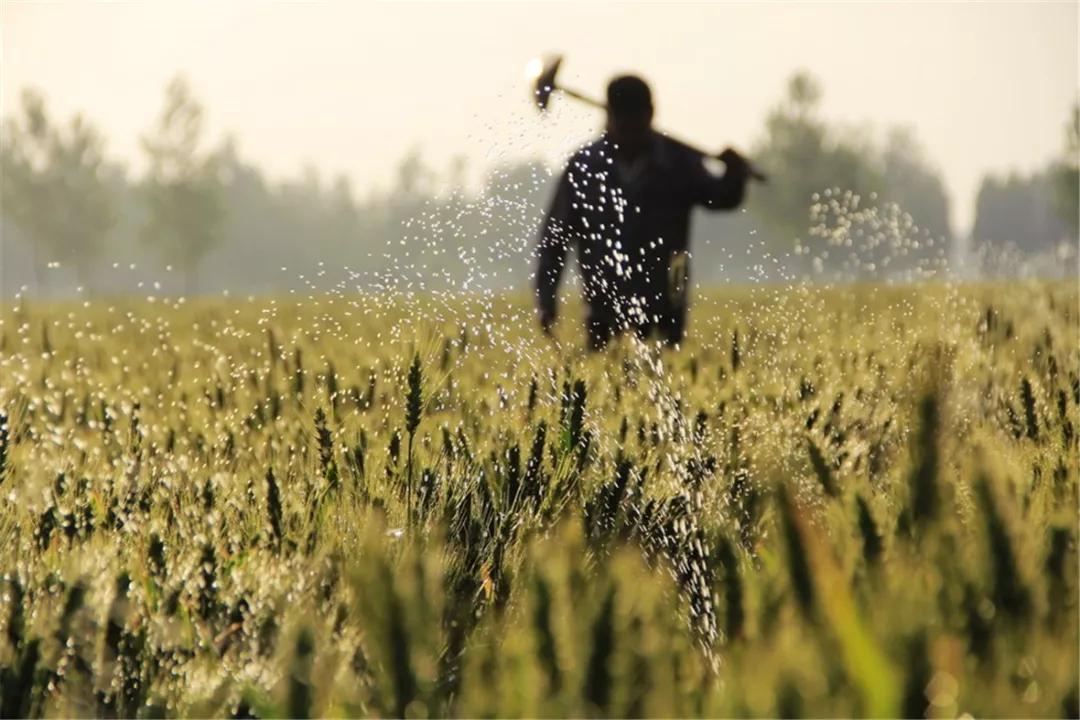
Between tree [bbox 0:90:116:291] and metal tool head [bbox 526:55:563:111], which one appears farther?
tree [bbox 0:90:116:291]

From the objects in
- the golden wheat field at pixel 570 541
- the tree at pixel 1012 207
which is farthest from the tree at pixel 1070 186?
the golden wheat field at pixel 570 541

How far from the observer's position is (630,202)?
6891mm

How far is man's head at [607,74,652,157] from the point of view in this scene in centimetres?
658

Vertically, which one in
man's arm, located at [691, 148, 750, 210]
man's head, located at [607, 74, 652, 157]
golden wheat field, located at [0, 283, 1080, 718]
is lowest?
golden wheat field, located at [0, 283, 1080, 718]

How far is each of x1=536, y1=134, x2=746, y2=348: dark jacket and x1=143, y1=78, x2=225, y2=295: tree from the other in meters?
64.0

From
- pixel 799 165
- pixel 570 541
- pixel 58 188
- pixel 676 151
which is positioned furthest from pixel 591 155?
pixel 58 188

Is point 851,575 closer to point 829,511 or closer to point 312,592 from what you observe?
point 829,511

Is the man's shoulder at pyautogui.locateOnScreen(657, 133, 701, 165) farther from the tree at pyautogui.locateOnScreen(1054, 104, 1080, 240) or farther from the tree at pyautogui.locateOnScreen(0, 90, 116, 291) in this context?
the tree at pyautogui.locateOnScreen(0, 90, 116, 291)

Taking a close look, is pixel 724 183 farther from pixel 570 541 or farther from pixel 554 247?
pixel 570 541

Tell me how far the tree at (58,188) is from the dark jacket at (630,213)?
6770cm

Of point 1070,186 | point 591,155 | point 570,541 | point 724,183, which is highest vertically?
point 1070,186

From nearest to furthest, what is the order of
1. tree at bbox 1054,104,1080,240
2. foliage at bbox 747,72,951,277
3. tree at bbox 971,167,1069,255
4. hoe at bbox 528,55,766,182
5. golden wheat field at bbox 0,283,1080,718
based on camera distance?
golden wheat field at bbox 0,283,1080,718 → hoe at bbox 528,55,766,182 → tree at bbox 1054,104,1080,240 → foliage at bbox 747,72,951,277 → tree at bbox 971,167,1069,255

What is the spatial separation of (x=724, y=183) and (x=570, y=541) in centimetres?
617

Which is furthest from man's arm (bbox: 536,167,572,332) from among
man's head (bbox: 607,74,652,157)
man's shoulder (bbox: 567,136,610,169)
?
man's head (bbox: 607,74,652,157)
